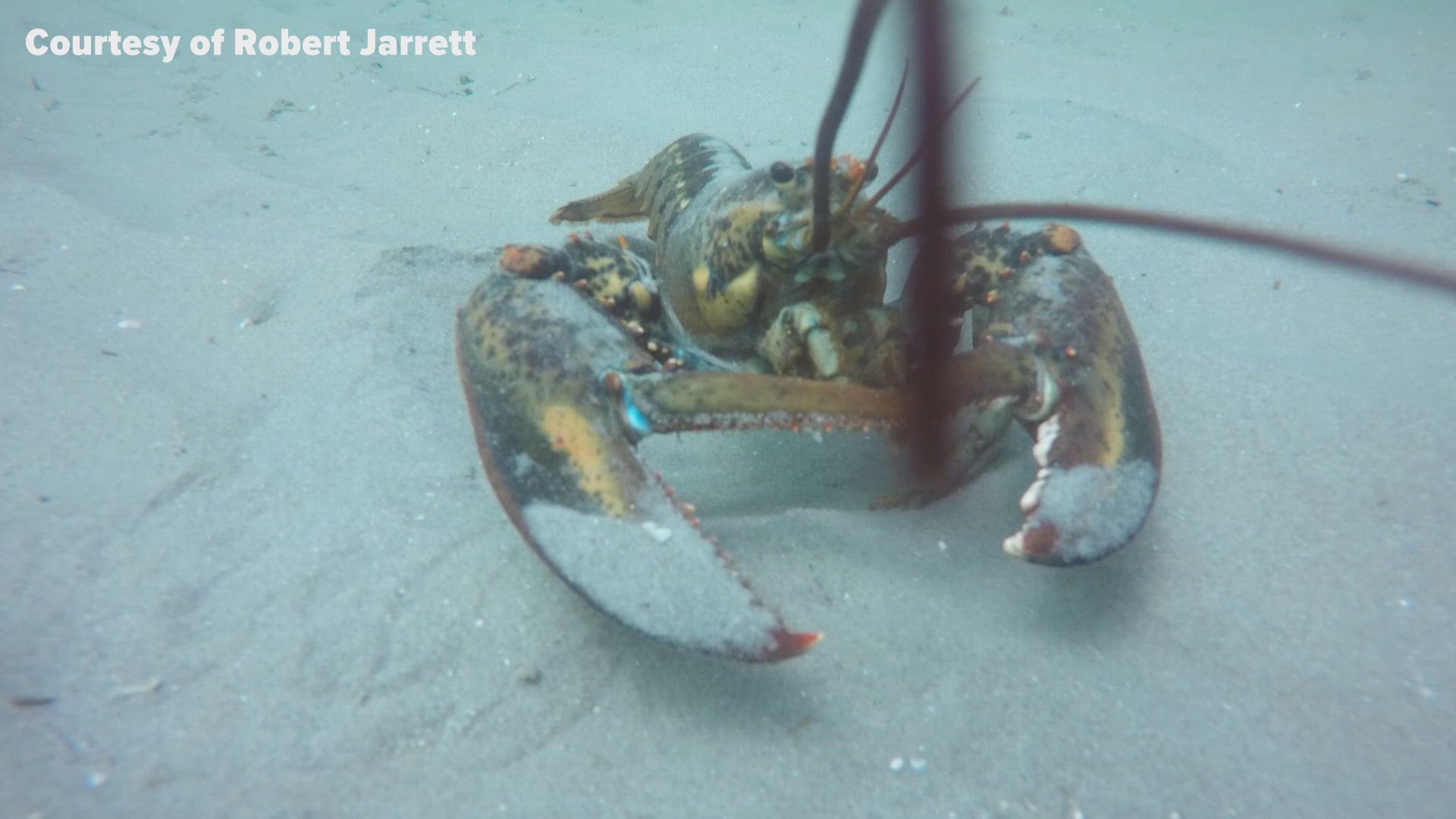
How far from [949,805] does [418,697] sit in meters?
1.26

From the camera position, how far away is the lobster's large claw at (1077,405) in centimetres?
175

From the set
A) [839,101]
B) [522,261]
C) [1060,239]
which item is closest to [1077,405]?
[1060,239]

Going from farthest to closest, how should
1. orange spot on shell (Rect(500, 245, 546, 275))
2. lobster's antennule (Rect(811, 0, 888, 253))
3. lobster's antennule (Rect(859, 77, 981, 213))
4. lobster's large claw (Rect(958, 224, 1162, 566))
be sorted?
orange spot on shell (Rect(500, 245, 546, 275)) → lobster's large claw (Rect(958, 224, 1162, 566)) → lobster's antennule (Rect(859, 77, 981, 213)) → lobster's antennule (Rect(811, 0, 888, 253))

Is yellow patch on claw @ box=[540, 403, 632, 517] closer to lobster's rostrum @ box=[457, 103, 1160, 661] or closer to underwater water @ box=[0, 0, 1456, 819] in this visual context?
lobster's rostrum @ box=[457, 103, 1160, 661]

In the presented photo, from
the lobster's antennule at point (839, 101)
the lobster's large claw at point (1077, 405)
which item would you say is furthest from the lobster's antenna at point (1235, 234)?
the lobster's large claw at point (1077, 405)

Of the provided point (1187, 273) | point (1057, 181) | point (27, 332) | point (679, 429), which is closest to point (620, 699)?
point (679, 429)

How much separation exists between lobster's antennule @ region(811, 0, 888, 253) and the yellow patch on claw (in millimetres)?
910

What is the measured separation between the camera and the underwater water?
1612mm

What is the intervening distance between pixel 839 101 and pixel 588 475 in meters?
1.02

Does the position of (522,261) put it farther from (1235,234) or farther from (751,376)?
(1235,234)

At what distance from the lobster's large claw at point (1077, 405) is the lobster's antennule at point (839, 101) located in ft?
2.20

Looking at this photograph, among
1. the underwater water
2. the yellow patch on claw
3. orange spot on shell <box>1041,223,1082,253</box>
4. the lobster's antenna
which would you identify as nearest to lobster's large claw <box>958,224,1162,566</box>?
Answer: orange spot on shell <box>1041,223,1082,253</box>

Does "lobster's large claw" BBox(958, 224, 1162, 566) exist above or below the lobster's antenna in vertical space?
below

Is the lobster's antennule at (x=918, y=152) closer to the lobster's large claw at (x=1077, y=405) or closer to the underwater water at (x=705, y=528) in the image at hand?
the underwater water at (x=705, y=528)
